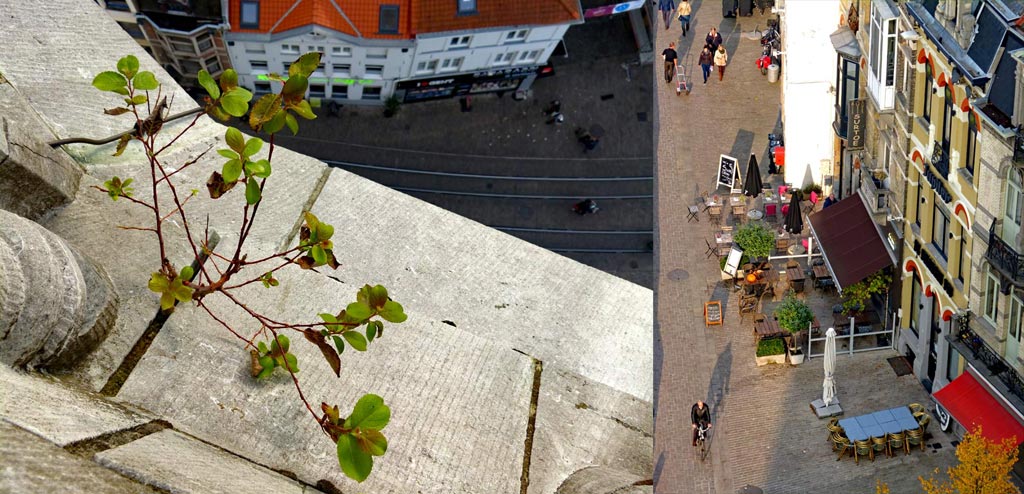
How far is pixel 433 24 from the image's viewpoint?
6594 centimetres

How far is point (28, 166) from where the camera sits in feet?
37.6

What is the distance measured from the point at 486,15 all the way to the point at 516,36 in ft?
6.67

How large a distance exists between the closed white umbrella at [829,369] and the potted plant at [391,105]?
28484mm

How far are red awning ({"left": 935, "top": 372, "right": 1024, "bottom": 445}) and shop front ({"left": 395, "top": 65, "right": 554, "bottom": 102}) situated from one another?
→ 1232 inches

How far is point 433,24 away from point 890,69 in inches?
977

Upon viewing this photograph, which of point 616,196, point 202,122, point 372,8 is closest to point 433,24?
point 372,8

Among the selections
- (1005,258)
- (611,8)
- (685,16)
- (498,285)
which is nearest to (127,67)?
(498,285)

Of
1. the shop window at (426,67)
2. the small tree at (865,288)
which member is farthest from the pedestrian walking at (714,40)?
the small tree at (865,288)

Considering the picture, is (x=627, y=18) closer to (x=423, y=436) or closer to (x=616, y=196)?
(x=616, y=196)

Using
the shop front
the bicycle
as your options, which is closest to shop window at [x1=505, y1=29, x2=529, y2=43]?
the shop front

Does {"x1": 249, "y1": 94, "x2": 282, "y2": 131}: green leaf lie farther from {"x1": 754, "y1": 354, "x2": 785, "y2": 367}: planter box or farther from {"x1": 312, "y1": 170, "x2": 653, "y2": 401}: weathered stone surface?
{"x1": 754, "y1": 354, "x2": 785, "y2": 367}: planter box

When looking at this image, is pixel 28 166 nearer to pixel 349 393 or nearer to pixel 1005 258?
pixel 349 393

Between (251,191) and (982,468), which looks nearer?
(251,191)

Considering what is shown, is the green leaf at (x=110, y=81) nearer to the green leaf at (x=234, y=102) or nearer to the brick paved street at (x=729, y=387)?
the green leaf at (x=234, y=102)
